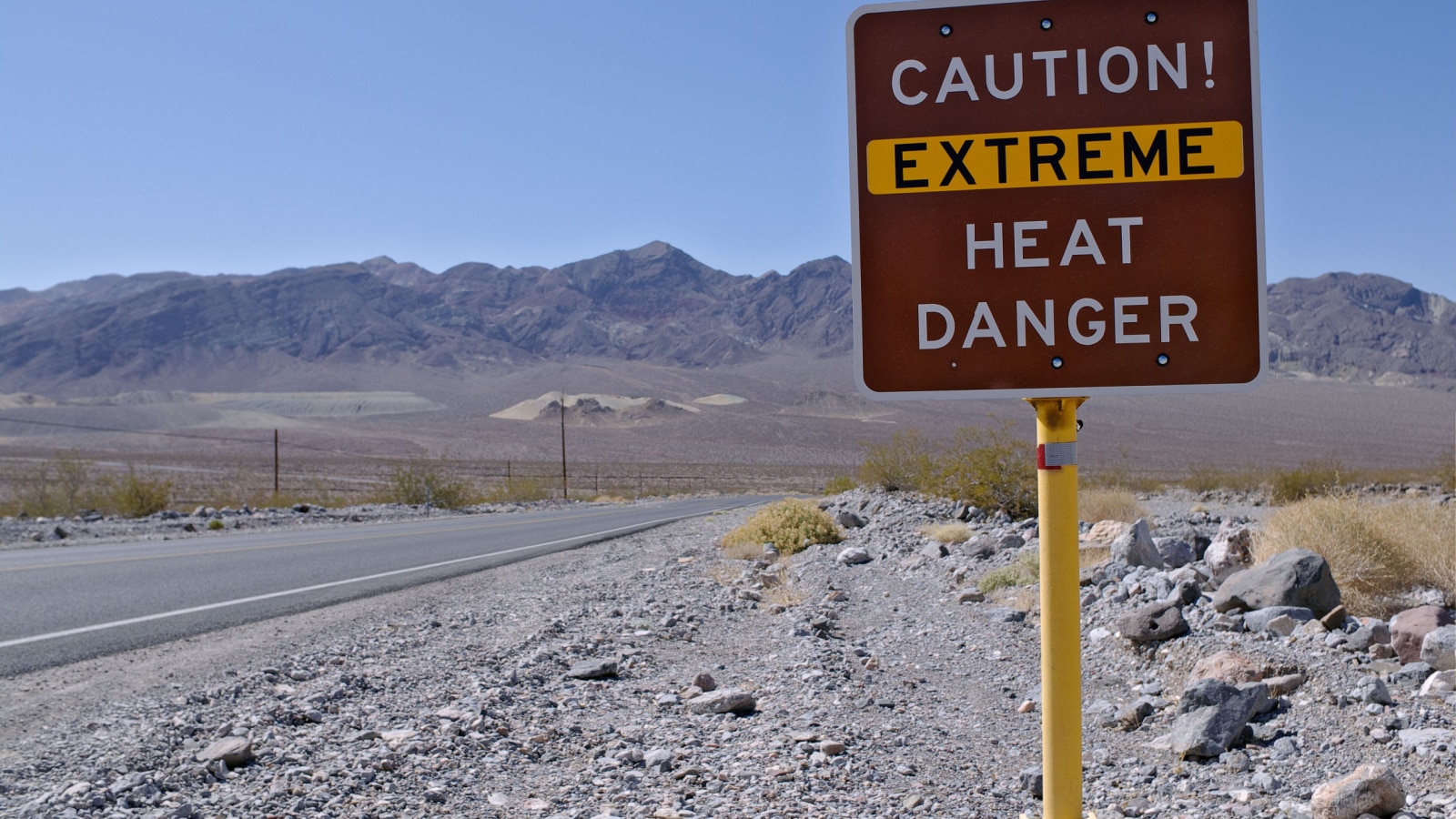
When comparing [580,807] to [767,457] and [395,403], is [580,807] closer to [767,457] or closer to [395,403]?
[767,457]

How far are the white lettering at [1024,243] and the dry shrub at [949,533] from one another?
33.4 feet

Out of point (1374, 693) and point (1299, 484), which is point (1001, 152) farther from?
point (1299, 484)

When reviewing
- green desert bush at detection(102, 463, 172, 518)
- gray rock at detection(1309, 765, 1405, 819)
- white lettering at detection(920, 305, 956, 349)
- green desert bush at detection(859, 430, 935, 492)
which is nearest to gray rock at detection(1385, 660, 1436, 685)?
gray rock at detection(1309, 765, 1405, 819)

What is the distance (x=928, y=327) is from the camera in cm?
198

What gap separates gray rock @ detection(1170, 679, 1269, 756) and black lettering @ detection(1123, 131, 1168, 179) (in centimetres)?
303

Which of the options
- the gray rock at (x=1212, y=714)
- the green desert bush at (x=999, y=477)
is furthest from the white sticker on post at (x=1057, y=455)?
the green desert bush at (x=999, y=477)

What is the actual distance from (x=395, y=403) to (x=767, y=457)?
58436 millimetres

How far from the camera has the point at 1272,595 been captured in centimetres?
588

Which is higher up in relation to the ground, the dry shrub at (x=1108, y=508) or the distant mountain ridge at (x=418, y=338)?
the distant mountain ridge at (x=418, y=338)

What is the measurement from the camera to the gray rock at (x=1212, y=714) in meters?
4.15

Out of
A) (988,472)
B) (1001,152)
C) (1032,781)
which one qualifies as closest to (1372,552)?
(1032,781)

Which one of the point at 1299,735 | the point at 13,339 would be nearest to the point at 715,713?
the point at 1299,735

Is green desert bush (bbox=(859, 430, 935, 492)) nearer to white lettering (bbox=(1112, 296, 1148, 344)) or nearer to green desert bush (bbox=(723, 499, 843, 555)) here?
green desert bush (bbox=(723, 499, 843, 555))

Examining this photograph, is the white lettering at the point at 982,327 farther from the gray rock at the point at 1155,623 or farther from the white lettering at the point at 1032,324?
the gray rock at the point at 1155,623
